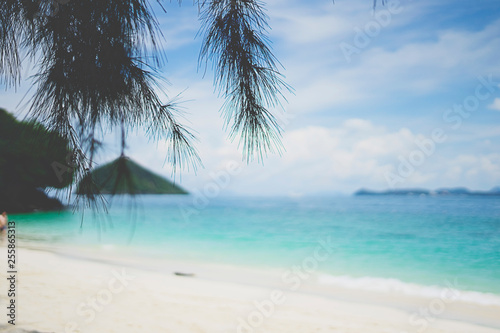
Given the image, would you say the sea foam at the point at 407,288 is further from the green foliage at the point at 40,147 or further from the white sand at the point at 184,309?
the green foliage at the point at 40,147

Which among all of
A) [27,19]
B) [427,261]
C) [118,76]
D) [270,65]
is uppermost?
[27,19]

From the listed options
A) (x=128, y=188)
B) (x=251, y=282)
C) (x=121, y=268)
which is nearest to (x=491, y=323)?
(x=251, y=282)

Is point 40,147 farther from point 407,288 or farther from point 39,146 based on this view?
point 407,288

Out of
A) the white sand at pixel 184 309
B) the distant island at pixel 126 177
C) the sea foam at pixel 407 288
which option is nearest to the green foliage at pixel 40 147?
the distant island at pixel 126 177

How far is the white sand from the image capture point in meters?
4.29

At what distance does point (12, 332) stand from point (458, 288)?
931 centimetres

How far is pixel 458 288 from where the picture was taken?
8781mm

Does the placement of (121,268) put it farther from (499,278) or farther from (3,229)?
(499,278)

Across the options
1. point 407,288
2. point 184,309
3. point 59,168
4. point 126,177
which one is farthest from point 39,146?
point 407,288

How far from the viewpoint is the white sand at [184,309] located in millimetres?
4293

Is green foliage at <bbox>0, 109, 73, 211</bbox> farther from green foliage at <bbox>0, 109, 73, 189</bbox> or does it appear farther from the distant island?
the distant island

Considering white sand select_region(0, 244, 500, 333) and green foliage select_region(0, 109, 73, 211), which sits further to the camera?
white sand select_region(0, 244, 500, 333)

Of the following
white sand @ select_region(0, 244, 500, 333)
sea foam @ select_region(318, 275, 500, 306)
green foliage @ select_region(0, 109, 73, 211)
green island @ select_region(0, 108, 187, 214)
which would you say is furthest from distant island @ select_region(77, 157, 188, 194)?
sea foam @ select_region(318, 275, 500, 306)

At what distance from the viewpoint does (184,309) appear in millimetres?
5066
